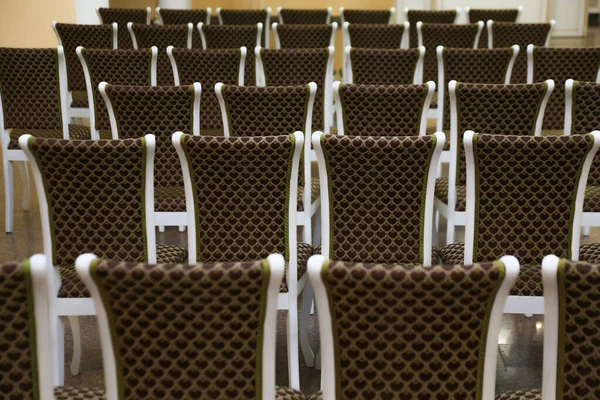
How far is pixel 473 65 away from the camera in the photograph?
5.32 m

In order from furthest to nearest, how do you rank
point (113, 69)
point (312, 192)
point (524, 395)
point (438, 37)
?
1. point (438, 37)
2. point (113, 69)
3. point (312, 192)
4. point (524, 395)

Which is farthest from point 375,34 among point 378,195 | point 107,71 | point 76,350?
point 76,350

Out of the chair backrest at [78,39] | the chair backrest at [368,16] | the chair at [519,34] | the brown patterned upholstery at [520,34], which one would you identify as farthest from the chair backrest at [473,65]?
the chair backrest at [368,16]

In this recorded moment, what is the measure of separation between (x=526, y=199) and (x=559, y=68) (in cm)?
247

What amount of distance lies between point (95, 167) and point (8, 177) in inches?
97.3

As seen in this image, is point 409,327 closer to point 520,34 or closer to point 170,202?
point 170,202

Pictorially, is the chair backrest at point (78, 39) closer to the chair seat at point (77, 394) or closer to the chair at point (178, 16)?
the chair at point (178, 16)

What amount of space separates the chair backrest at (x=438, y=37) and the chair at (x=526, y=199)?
3.64 metres

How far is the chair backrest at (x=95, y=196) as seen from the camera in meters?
2.96

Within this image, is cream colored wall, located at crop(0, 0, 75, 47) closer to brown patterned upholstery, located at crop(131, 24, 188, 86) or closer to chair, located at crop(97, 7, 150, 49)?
chair, located at crop(97, 7, 150, 49)

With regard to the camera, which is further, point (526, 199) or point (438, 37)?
point (438, 37)

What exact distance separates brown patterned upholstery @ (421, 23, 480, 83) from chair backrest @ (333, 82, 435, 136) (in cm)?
262

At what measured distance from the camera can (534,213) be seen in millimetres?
3135

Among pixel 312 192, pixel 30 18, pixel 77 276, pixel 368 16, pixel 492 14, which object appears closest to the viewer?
pixel 77 276
